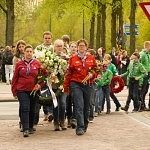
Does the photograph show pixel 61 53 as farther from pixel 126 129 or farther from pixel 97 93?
pixel 97 93

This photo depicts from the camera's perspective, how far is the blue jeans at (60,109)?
12.7 metres

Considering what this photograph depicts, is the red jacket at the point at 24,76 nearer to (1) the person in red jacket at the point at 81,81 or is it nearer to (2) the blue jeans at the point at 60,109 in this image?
(1) the person in red jacket at the point at 81,81

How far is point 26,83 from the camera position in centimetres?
1205

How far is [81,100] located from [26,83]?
3.74 feet

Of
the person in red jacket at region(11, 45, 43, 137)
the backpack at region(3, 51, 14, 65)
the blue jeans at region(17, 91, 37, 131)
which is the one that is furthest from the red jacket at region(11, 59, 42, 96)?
the backpack at region(3, 51, 14, 65)

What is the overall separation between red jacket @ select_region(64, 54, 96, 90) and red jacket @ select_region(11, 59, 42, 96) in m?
0.67

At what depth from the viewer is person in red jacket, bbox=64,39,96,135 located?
39.3 feet

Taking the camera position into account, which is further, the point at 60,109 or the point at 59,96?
the point at 60,109

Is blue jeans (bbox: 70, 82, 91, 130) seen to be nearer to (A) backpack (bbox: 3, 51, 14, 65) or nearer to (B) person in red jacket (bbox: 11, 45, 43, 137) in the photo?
(B) person in red jacket (bbox: 11, 45, 43, 137)

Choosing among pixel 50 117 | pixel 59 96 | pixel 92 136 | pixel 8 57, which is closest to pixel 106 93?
pixel 50 117

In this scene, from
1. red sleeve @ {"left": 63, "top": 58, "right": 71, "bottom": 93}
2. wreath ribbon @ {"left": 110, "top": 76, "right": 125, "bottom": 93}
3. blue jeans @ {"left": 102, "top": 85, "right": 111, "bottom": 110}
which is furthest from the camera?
wreath ribbon @ {"left": 110, "top": 76, "right": 125, "bottom": 93}

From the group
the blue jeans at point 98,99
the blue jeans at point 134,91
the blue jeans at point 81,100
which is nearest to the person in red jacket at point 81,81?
the blue jeans at point 81,100

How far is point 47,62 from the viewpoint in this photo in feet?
40.6

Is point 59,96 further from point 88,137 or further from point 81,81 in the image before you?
point 88,137
